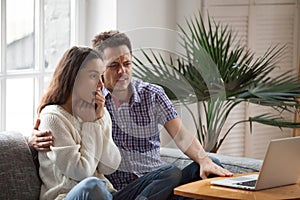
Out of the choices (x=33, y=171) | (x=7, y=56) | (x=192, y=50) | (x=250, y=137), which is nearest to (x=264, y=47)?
(x=250, y=137)

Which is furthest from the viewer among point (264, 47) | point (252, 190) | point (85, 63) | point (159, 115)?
point (264, 47)

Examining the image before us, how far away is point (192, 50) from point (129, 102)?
414 millimetres

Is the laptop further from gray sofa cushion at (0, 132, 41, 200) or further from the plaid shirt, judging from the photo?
gray sofa cushion at (0, 132, 41, 200)

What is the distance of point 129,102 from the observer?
3061 millimetres

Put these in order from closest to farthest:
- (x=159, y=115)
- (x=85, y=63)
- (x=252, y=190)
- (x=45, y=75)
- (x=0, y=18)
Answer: (x=252, y=190) < (x=85, y=63) < (x=159, y=115) < (x=0, y=18) < (x=45, y=75)

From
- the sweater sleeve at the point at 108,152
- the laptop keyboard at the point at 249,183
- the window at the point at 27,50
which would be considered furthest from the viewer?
the window at the point at 27,50

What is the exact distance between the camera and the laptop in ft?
8.59

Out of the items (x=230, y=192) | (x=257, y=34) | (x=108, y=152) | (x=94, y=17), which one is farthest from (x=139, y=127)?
(x=257, y=34)

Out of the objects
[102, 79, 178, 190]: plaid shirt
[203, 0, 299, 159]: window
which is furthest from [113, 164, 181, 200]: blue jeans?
[203, 0, 299, 159]: window

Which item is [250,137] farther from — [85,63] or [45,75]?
[85,63]

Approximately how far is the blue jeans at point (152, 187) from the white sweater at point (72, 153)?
0.08m

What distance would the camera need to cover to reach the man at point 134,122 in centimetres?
293

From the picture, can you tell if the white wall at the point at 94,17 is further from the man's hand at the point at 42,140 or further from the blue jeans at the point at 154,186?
the blue jeans at the point at 154,186

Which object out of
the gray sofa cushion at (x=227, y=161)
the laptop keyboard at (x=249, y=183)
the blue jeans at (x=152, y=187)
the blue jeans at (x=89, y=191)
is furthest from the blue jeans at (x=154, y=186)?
the laptop keyboard at (x=249, y=183)
